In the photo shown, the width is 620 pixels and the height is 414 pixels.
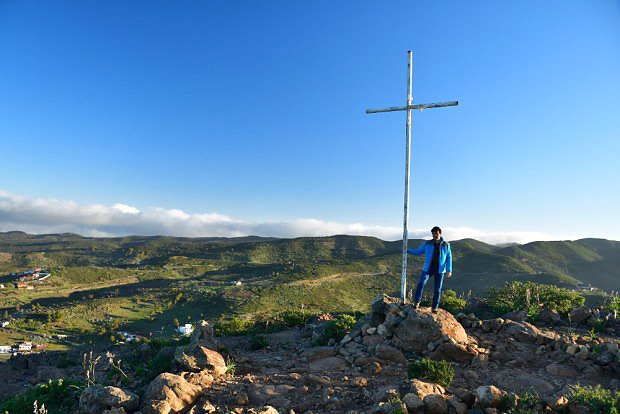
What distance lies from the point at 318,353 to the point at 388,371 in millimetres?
2466

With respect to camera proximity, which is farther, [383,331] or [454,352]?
[383,331]

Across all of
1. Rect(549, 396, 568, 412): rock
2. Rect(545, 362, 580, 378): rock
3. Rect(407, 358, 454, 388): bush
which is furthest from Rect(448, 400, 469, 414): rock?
Rect(545, 362, 580, 378): rock

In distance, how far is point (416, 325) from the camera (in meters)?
10.1

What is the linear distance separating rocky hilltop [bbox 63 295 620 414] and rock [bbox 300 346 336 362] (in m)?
0.04

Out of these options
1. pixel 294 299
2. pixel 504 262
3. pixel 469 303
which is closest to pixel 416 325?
pixel 469 303

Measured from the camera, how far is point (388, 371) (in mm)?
8844

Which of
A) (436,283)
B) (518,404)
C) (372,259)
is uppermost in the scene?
(436,283)

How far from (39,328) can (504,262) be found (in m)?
134

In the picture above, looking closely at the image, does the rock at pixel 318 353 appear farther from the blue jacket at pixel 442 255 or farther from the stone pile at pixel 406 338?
the blue jacket at pixel 442 255

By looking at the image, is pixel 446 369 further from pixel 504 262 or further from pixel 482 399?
pixel 504 262

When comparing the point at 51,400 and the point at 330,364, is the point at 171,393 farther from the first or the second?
the point at 51,400

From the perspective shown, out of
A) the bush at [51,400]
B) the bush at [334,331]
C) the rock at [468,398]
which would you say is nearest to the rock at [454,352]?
the rock at [468,398]

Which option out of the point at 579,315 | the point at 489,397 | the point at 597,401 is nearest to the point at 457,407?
the point at 489,397

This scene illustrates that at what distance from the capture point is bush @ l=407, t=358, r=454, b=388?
7.89m
